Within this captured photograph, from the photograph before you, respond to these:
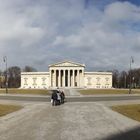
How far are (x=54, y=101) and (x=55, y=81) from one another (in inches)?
4927

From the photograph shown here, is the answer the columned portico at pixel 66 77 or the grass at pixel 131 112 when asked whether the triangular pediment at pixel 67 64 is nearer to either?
the columned portico at pixel 66 77

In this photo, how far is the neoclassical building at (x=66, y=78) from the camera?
533 ft

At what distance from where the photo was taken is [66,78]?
166375 millimetres

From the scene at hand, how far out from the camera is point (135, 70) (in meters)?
189

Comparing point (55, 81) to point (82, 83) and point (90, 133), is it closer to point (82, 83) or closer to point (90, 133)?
point (82, 83)

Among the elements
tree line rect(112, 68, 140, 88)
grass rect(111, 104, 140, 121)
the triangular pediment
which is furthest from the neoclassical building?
grass rect(111, 104, 140, 121)

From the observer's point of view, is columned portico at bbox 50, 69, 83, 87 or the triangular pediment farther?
columned portico at bbox 50, 69, 83, 87

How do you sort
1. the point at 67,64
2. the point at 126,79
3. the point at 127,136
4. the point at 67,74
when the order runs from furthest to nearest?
the point at 126,79 → the point at 67,74 → the point at 67,64 → the point at 127,136

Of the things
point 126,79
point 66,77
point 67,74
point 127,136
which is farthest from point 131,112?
point 126,79

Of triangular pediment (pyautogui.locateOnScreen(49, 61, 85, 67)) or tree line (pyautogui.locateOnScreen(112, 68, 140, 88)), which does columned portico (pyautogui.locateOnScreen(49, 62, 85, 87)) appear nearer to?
triangular pediment (pyautogui.locateOnScreen(49, 61, 85, 67))

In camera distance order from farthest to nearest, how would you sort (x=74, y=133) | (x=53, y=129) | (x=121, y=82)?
(x=121, y=82) < (x=53, y=129) < (x=74, y=133)

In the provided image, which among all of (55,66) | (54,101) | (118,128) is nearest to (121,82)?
(55,66)

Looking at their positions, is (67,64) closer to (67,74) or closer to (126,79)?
(67,74)

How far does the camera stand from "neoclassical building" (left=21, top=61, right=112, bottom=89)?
6398 inches
